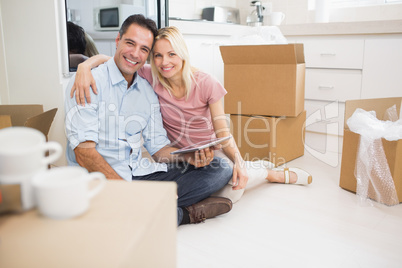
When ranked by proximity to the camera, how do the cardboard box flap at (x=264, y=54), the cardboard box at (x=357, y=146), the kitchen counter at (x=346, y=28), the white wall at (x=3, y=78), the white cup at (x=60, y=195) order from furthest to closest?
the kitchen counter at (x=346, y=28)
the cardboard box flap at (x=264, y=54)
the white wall at (x=3, y=78)
the cardboard box at (x=357, y=146)
the white cup at (x=60, y=195)

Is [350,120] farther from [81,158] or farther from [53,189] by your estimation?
[53,189]

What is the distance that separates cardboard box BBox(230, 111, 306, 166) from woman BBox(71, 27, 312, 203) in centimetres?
60

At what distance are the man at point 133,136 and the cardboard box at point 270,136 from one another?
665mm

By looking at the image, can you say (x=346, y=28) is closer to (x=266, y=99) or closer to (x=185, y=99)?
(x=266, y=99)

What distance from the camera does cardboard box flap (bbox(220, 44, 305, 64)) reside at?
213cm

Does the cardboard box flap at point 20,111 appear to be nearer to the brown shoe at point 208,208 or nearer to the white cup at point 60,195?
the brown shoe at point 208,208

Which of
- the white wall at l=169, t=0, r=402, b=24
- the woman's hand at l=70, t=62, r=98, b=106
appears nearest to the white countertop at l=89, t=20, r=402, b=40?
the white wall at l=169, t=0, r=402, b=24

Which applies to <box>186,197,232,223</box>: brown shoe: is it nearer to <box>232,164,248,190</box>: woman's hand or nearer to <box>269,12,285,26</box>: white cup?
<box>232,164,248,190</box>: woman's hand

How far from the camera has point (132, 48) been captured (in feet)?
4.85

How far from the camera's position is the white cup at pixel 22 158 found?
0.50 meters

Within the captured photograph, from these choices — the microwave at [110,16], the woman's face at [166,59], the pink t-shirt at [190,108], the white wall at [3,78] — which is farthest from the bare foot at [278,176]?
the white wall at [3,78]

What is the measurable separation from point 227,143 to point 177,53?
1.42ft

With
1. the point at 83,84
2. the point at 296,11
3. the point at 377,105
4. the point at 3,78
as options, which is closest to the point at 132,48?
the point at 83,84

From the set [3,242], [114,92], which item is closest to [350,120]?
[114,92]
